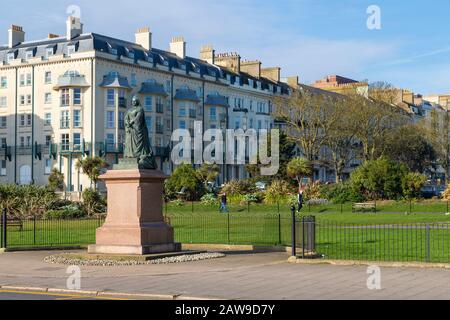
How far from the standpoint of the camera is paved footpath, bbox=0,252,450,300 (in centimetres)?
1391

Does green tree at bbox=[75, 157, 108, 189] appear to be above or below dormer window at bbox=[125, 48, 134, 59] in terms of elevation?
below

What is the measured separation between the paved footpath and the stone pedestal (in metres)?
1.64

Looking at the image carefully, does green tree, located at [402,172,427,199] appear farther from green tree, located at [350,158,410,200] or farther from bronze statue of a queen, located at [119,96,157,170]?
bronze statue of a queen, located at [119,96,157,170]

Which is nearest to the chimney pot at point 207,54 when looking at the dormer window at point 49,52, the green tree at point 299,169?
the dormer window at point 49,52

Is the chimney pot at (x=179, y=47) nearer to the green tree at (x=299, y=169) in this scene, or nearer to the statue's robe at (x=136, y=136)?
the green tree at (x=299, y=169)

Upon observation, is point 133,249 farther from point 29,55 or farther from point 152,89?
point 29,55

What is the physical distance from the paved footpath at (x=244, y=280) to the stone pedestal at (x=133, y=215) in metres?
1.64

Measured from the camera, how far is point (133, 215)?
20.4 meters

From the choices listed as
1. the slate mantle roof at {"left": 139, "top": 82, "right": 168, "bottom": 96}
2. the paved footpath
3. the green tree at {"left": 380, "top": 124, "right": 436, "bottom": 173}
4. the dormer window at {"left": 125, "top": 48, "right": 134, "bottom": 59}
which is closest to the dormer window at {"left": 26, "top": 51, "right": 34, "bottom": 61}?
the dormer window at {"left": 125, "top": 48, "right": 134, "bottom": 59}

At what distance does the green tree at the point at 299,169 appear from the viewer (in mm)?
59812

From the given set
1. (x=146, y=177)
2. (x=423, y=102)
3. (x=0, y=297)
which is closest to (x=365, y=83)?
(x=423, y=102)
